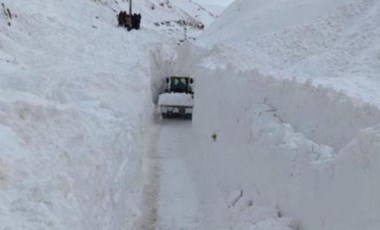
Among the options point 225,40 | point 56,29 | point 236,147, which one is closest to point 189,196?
point 236,147

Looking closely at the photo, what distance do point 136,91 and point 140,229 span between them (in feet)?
30.7

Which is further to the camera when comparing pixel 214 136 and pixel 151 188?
pixel 214 136

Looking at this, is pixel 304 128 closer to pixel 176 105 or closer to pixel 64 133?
pixel 64 133

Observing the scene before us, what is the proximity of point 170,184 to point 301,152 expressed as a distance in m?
6.62

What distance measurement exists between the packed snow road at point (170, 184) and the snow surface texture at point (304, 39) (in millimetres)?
3630

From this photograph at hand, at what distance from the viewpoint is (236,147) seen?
43.0 feet

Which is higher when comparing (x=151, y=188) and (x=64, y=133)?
(x=64, y=133)

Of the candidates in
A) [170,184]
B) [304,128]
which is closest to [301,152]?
[304,128]

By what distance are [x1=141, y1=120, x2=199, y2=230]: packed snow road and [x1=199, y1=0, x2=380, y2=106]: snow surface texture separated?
11.9 ft

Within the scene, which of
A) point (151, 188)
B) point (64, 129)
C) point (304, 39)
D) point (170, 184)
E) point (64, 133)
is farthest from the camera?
point (304, 39)

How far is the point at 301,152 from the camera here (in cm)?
868

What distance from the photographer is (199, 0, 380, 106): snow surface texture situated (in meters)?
18.2

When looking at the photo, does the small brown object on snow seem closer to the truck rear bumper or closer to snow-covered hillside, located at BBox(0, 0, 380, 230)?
snow-covered hillside, located at BBox(0, 0, 380, 230)

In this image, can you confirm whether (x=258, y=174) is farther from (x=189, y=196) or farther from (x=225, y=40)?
(x=225, y=40)
